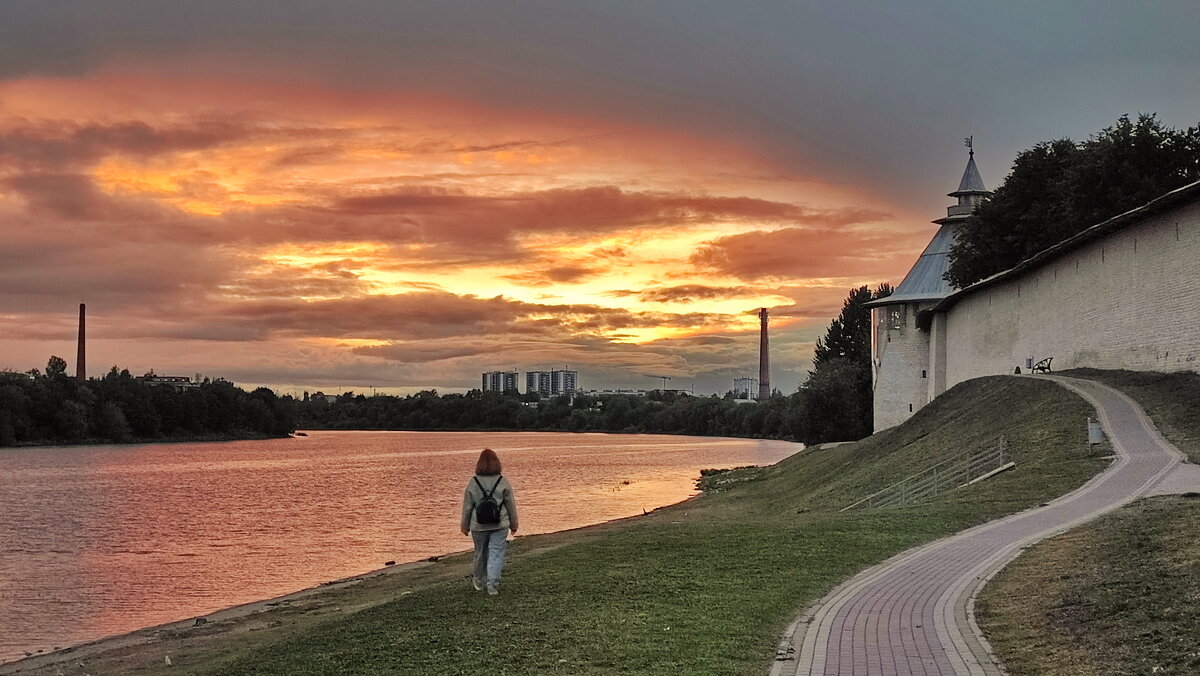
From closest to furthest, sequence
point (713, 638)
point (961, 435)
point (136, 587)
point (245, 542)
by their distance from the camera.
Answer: point (713, 638)
point (136, 587)
point (961, 435)
point (245, 542)

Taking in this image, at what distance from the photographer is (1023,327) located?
41.2 metres

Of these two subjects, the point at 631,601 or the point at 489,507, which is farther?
the point at 489,507

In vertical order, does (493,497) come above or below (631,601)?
above

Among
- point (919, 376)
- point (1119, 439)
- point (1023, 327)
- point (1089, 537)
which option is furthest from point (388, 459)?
point (1089, 537)

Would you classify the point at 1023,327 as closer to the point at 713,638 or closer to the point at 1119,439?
the point at 1119,439

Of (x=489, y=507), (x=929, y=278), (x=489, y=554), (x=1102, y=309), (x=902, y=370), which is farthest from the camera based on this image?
(x=929, y=278)

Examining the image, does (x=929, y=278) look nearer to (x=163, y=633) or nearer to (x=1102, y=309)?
(x=1102, y=309)

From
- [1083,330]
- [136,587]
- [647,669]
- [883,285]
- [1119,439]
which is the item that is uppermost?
[883,285]

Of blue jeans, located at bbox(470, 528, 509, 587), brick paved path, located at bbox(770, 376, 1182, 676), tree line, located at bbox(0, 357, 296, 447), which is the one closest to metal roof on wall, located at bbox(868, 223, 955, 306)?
brick paved path, located at bbox(770, 376, 1182, 676)

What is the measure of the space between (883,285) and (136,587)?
79512mm

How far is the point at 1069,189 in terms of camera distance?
151 ft

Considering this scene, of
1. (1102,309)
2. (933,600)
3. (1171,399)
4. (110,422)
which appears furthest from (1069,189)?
(110,422)

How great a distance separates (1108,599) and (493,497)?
686 cm

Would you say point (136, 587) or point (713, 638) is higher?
point (713, 638)
